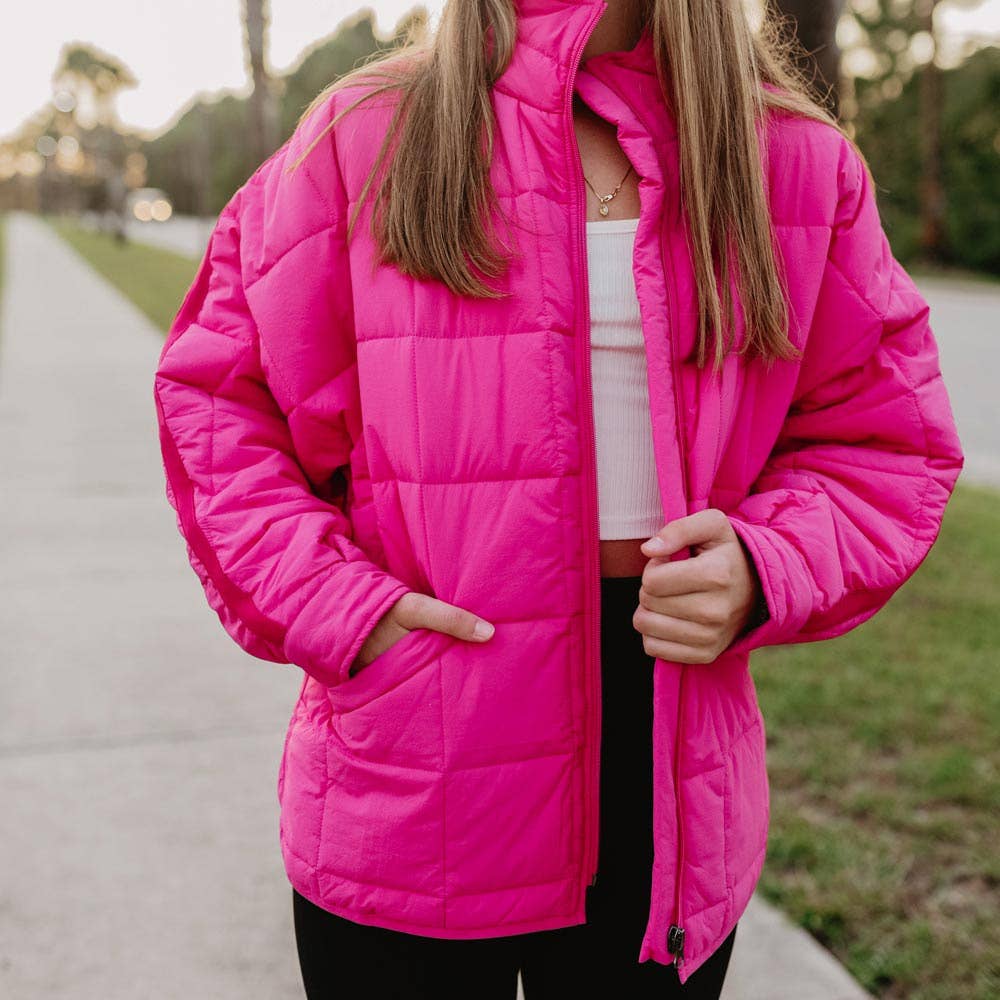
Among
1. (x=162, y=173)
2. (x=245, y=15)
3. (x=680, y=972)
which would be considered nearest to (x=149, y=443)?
(x=245, y=15)

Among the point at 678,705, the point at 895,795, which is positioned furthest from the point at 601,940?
the point at 895,795

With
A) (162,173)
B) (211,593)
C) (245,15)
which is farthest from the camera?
(162,173)

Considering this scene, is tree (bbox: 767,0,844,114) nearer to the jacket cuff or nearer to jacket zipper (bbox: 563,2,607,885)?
jacket zipper (bbox: 563,2,607,885)

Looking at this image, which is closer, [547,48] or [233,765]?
[547,48]

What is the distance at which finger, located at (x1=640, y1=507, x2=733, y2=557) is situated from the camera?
1.26 metres

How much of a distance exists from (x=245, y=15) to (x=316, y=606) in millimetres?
11981

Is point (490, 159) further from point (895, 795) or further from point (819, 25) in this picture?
point (819, 25)

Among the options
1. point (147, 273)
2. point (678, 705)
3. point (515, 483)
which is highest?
point (515, 483)

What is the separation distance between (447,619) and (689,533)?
280 mm

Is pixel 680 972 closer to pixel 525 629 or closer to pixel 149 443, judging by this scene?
pixel 525 629

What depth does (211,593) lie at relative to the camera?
1438 mm

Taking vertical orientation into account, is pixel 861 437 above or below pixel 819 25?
below

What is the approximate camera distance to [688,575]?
1262mm

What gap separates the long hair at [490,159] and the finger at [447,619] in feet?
1.12
